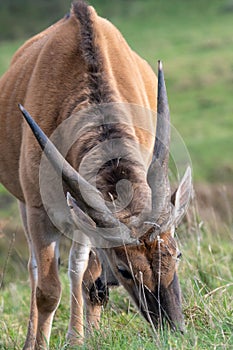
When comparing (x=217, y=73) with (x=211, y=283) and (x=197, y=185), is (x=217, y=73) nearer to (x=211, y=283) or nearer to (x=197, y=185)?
(x=197, y=185)

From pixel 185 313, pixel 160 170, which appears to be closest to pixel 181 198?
pixel 160 170

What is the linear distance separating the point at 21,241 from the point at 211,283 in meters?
8.90

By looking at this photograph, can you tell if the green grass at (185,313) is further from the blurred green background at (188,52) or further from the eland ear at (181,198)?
the blurred green background at (188,52)

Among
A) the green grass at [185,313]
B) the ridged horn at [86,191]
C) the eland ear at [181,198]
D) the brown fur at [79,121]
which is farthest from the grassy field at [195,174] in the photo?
the ridged horn at [86,191]

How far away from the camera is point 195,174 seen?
21797 millimetres

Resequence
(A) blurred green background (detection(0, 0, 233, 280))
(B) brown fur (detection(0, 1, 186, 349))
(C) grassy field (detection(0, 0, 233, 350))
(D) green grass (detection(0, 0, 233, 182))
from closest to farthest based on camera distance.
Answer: (C) grassy field (detection(0, 0, 233, 350)) → (B) brown fur (detection(0, 1, 186, 349)) → (A) blurred green background (detection(0, 0, 233, 280)) → (D) green grass (detection(0, 0, 233, 182))

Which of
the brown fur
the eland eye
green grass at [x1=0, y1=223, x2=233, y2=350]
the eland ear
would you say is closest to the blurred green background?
green grass at [x1=0, y1=223, x2=233, y2=350]

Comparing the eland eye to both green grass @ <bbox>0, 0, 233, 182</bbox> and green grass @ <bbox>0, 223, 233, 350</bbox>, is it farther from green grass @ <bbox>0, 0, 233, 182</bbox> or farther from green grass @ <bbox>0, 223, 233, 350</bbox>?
green grass @ <bbox>0, 0, 233, 182</bbox>

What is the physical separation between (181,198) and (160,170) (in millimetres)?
294

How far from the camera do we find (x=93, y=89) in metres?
6.14

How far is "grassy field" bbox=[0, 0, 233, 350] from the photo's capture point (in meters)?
5.54

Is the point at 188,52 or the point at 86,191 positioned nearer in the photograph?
the point at 86,191

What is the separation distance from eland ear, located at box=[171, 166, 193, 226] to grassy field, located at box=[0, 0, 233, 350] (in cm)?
54

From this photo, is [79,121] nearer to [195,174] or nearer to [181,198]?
[181,198]
